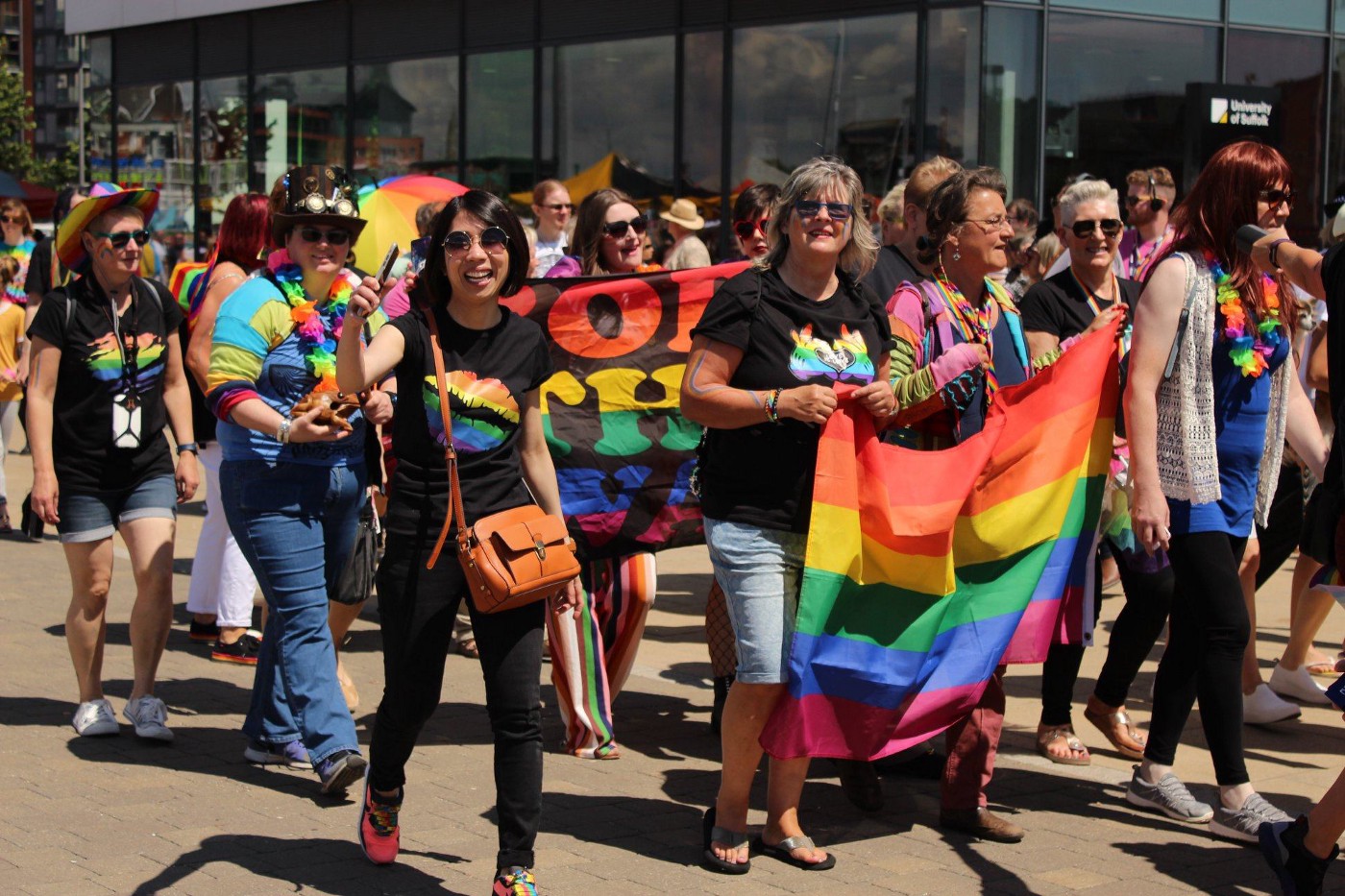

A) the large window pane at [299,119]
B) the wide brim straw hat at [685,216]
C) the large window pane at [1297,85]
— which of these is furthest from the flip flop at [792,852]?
the large window pane at [299,119]

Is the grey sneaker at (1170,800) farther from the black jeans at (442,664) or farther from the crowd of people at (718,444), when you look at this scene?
the black jeans at (442,664)

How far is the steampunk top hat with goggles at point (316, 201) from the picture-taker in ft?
20.1

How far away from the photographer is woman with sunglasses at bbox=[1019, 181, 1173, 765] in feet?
20.9

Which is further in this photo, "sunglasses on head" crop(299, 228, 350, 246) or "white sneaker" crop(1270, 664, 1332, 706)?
"white sneaker" crop(1270, 664, 1332, 706)

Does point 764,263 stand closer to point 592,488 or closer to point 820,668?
point 820,668

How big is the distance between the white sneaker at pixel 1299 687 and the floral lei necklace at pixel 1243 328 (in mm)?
2542

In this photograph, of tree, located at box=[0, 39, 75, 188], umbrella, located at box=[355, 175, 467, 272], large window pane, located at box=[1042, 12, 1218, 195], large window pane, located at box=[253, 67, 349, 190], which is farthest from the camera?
tree, located at box=[0, 39, 75, 188]

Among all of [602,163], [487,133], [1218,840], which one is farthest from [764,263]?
[487,133]

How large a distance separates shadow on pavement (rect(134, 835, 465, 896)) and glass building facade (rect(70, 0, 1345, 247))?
1240cm

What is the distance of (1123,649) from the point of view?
6562 mm

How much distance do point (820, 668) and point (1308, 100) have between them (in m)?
15.9

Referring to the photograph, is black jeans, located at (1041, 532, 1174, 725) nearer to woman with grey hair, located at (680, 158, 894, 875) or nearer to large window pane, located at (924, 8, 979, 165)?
woman with grey hair, located at (680, 158, 894, 875)

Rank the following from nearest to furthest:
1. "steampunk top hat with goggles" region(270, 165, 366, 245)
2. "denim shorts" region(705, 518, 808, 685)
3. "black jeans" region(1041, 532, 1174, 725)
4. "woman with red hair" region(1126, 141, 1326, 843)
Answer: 1. "denim shorts" region(705, 518, 808, 685)
2. "woman with red hair" region(1126, 141, 1326, 843)
3. "steampunk top hat with goggles" region(270, 165, 366, 245)
4. "black jeans" region(1041, 532, 1174, 725)

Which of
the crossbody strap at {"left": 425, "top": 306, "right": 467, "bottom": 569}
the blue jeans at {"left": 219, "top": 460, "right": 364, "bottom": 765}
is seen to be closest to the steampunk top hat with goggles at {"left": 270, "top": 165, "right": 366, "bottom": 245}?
the blue jeans at {"left": 219, "top": 460, "right": 364, "bottom": 765}
